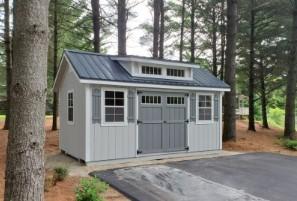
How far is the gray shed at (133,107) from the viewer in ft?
26.2

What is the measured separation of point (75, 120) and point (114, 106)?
1.29 meters

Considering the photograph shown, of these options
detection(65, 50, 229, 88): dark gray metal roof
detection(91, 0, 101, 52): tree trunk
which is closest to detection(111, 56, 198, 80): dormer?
detection(65, 50, 229, 88): dark gray metal roof

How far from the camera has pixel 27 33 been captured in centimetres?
254

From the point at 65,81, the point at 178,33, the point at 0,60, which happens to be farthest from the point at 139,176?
the point at 0,60

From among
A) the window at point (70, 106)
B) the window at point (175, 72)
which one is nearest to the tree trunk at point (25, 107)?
the window at point (70, 106)

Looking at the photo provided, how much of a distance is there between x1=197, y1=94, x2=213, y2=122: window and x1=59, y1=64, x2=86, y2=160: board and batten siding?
3878 millimetres

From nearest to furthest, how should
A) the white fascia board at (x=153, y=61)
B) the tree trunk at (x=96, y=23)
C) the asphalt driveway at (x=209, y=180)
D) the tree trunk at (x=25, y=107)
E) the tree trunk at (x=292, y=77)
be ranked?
the tree trunk at (x=25, y=107) → the asphalt driveway at (x=209, y=180) → the white fascia board at (x=153, y=61) → the tree trunk at (x=292, y=77) → the tree trunk at (x=96, y=23)

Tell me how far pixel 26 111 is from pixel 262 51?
51.7ft

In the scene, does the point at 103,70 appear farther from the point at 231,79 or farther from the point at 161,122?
the point at 231,79

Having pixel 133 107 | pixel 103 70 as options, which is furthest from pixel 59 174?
pixel 103 70

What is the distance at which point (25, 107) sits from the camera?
8.29 ft

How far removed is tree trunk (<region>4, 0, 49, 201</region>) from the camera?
8.29ft

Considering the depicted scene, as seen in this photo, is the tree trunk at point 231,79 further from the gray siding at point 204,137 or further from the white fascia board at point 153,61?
the white fascia board at point 153,61

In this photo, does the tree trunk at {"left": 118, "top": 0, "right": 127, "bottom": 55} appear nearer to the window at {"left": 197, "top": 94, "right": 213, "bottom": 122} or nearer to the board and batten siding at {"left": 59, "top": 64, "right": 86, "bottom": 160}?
the board and batten siding at {"left": 59, "top": 64, "right": 86, "bottom": 160}
